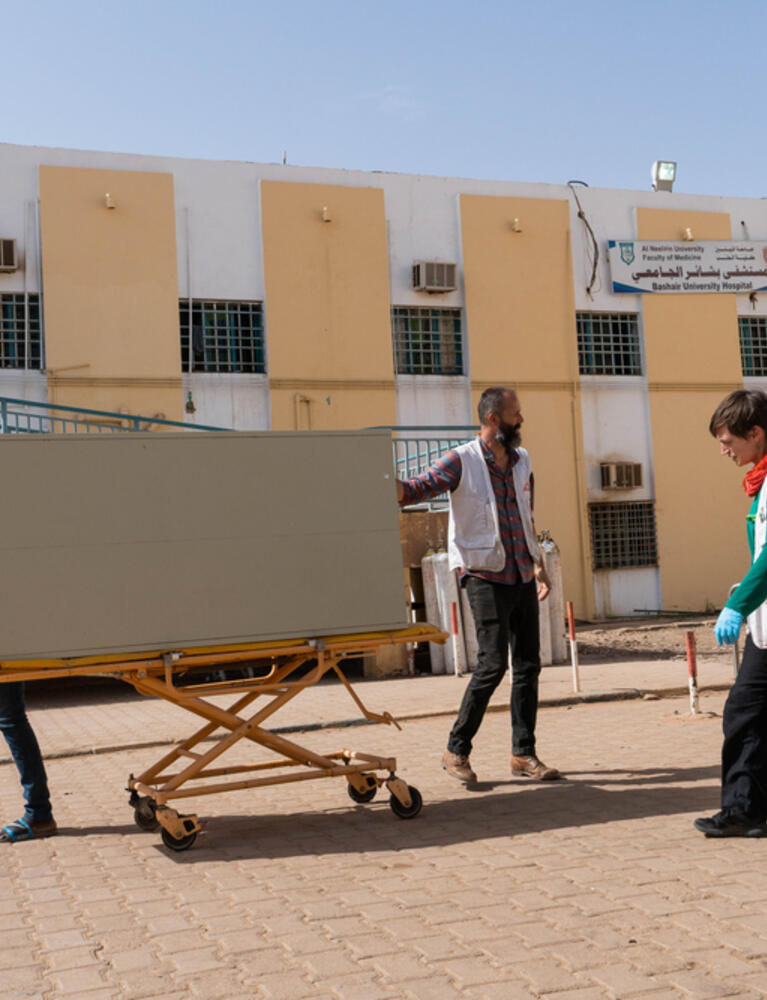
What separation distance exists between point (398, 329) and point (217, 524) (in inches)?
673

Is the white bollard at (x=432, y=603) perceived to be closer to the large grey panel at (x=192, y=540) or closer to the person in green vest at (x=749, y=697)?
the large grey panel at (x=192, y=540)

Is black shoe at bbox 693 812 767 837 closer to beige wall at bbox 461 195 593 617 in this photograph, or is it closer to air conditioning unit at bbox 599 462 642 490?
beige wall at bbox 461 195 593 617

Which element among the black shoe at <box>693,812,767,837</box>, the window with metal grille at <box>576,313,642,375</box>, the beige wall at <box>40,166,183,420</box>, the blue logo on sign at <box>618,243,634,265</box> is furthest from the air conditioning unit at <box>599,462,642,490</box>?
the black shoe at <box>693,812,767,837</box>

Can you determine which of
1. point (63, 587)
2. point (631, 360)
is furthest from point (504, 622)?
point (631, 360)

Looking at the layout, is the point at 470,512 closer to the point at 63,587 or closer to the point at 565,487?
the point at 63,587

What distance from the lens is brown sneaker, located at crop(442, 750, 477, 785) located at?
6.75 metres

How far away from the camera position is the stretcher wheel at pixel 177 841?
18.1 feet

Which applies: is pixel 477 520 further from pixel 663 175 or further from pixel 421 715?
pixel 663 175

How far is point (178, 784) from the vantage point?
578 cm

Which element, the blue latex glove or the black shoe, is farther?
the black shoe

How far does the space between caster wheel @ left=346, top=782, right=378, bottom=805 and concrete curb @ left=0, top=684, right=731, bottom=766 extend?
5.78ft

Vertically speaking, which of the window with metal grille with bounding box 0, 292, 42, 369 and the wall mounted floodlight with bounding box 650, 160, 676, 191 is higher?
the wall mounted floodlight with bounding box 650, 160, 676, 191

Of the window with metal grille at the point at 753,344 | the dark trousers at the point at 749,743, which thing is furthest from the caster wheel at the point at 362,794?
the window with metal grille at the point at 753,344

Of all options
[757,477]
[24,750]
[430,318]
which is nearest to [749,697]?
[757,477]
